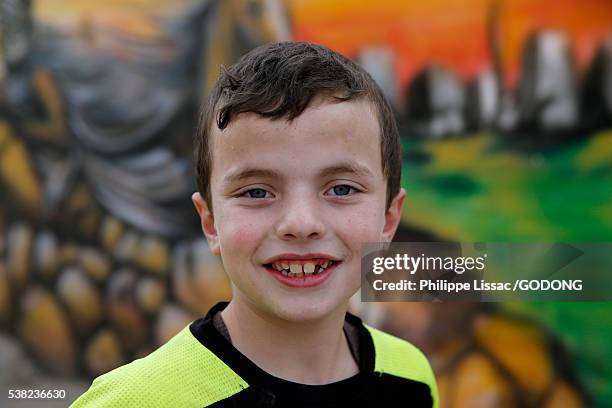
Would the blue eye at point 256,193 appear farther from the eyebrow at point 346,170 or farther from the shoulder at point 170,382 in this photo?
the shoulder at point 170,382

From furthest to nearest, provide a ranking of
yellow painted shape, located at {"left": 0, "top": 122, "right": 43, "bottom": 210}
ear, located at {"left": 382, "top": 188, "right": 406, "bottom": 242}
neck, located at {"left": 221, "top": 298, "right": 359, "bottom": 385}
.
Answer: yellow painted shape, located at {"left": 0, "top": 122, "right": 43, "bottom": 210} < ear, located at {"left": 382, "top": 188, "right": 406, "bottom": 242} < neck, located at {"left": 221, "top": 298, "right": 359, "bottom": 385}

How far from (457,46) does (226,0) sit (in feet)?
2.98

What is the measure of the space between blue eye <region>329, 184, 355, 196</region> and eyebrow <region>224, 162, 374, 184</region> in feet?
0.08

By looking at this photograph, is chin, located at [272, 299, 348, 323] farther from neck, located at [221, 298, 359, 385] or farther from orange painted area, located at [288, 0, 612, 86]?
orange painted area, located at [288, 0, 612, 86]

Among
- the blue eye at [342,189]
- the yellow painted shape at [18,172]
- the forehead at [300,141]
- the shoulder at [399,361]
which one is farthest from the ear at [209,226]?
the yellow painted shape at [18,172]

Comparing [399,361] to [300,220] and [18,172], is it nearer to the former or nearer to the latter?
[300,220]

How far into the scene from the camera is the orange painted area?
2520 mm

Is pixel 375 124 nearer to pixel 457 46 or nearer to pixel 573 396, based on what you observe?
pixel 457 46

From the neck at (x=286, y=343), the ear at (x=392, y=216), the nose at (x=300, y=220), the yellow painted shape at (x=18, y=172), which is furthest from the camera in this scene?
the yellow painted shape at (x=18, y=172)

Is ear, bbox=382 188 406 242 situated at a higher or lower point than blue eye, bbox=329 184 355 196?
higher

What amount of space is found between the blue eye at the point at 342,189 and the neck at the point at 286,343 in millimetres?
210

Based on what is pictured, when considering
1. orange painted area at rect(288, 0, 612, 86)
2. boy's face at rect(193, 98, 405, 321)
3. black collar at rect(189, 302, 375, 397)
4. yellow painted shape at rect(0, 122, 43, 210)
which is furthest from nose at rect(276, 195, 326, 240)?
yellow painted shape at rect(0, 122, 43, 210)

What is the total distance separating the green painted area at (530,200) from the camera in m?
2.47

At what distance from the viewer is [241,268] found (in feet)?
3.43
